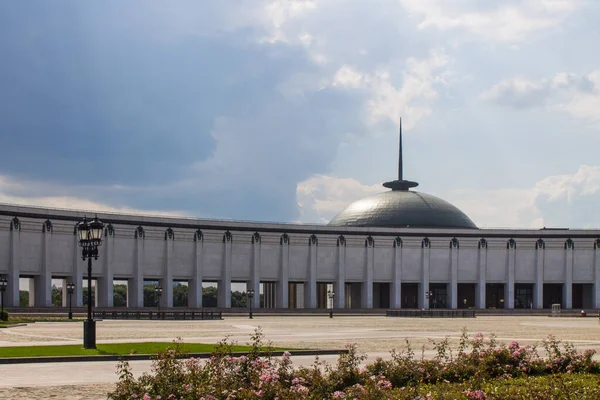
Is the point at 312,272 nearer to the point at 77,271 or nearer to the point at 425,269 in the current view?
the point at 425,269

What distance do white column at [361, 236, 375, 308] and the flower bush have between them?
100m

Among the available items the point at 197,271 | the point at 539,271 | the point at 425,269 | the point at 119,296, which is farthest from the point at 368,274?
the point at 119,296

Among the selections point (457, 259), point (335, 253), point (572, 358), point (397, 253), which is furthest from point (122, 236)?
point (572, 358)

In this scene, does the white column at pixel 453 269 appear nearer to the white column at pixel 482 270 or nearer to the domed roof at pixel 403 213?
the white column at pixel 482 270

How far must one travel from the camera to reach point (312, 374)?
16781mm

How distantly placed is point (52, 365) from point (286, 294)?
302 feet

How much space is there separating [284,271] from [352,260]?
10584mm

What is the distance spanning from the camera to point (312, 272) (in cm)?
11944

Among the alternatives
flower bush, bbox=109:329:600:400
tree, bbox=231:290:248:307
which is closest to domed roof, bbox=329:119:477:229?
tree, bbox=231:290:248:307

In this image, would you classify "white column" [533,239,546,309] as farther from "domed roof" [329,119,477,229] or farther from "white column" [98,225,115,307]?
"white column" [98,225,115,307]

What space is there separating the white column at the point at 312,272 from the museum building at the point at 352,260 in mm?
138

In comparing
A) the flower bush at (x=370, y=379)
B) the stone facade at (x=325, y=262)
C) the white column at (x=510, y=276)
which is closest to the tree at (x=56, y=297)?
the stone facade at (x=325, y=262)

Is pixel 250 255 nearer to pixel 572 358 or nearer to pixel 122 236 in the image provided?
pixel 122 236

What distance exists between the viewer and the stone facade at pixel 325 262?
103m
